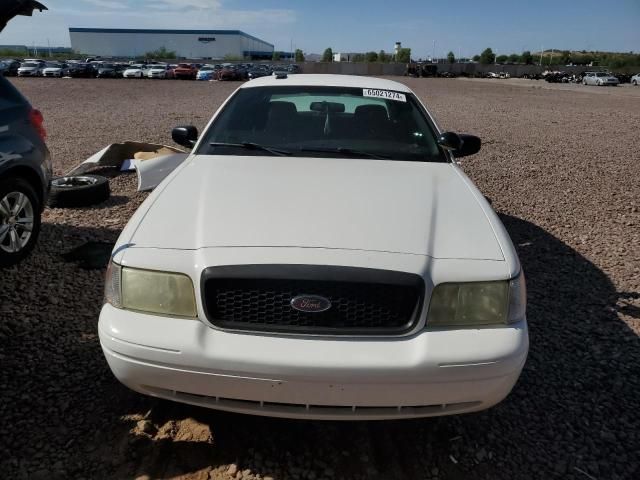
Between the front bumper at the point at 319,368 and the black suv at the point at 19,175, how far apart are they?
Result: 2.64 m

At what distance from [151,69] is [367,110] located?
47.5 metres

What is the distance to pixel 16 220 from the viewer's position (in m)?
4.26

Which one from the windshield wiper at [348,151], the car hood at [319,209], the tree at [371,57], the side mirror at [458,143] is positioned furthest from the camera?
the tree at [371,57]

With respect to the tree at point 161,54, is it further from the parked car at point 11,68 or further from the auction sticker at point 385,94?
the auction sticker at point 385,94

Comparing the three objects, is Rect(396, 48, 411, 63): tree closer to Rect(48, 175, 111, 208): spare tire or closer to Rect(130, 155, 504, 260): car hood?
Rect(48, 175, 111, 208): spare tire

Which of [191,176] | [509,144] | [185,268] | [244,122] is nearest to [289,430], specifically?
[185,268]

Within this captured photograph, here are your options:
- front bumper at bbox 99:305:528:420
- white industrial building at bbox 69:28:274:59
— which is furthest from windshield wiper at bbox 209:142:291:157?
white industrial building at bbox 69:28:274:59

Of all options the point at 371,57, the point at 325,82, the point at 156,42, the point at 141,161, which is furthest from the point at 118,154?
the point at 156,42

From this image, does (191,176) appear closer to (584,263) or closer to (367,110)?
(367,110)

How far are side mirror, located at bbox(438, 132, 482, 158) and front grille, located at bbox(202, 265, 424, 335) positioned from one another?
1.75 meters

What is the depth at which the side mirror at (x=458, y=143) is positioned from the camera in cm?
355

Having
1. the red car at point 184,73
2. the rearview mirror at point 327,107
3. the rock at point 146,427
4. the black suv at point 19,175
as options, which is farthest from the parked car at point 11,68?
the rock at point 146,427

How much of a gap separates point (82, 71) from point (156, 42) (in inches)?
3408

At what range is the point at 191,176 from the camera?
2.98 m
